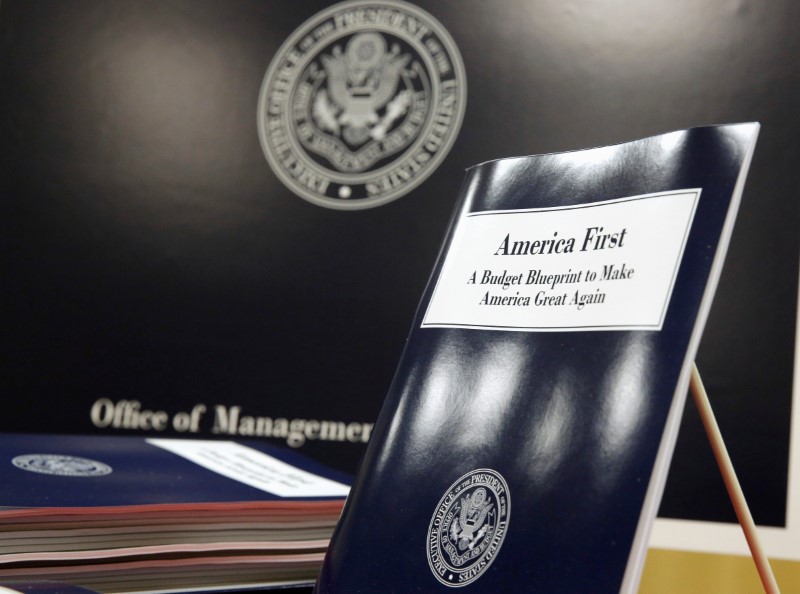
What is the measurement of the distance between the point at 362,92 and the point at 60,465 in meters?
1.49

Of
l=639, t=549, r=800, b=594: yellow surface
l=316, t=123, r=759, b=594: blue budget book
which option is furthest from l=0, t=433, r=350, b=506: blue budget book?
l=639, t=549, r=800, b=594: yellow surface

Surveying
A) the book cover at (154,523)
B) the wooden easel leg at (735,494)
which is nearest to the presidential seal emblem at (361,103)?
the book cover at (154,523)

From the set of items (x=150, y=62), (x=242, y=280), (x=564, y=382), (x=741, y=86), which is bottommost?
(x=564, y=382)

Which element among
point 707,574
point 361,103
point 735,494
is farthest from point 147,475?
point 361,103

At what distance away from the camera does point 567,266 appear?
0.54 m

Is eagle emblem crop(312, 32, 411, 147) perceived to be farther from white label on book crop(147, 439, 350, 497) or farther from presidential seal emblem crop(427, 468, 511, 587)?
presidential seal emblem crop(427, 468, 511, 587)

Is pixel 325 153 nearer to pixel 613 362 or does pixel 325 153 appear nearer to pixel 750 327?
pixel 750 327

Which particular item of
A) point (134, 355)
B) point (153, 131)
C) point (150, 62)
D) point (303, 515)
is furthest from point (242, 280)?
point (303, 515)

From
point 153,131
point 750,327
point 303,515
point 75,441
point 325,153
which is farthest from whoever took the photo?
point 153,131

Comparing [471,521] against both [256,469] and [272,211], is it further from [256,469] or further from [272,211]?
[272,211]

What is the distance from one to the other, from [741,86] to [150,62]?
154 cm

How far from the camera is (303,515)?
709 millimetres

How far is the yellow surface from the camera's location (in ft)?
5.21

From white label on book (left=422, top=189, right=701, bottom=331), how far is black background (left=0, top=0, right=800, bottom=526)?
124cm
